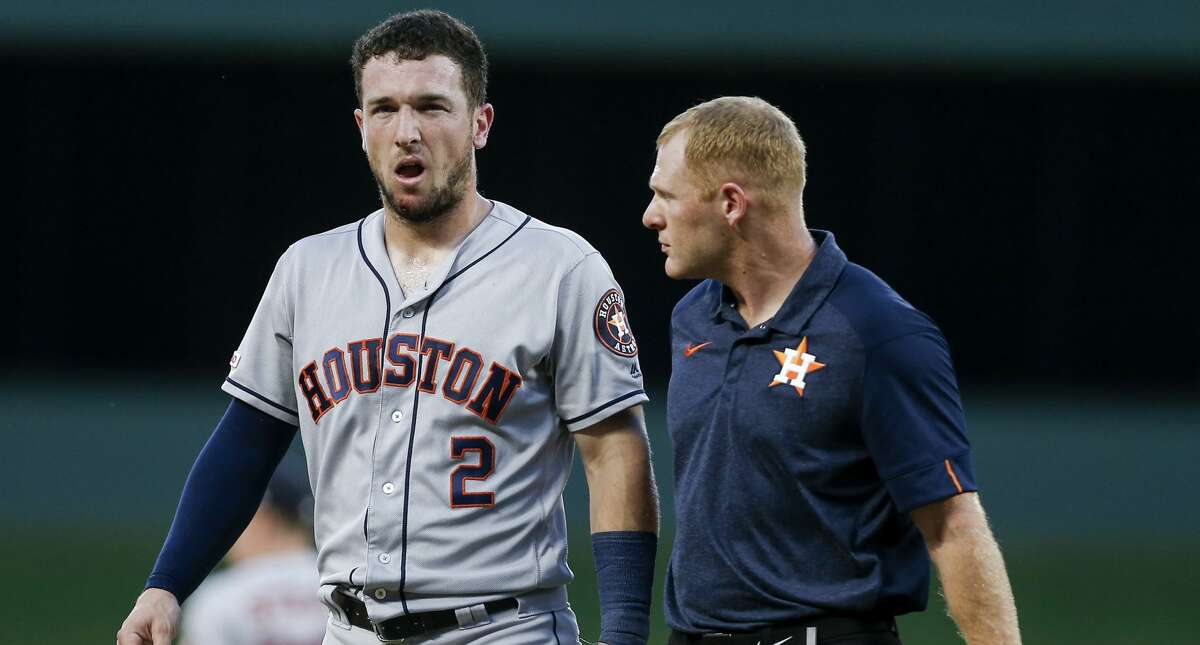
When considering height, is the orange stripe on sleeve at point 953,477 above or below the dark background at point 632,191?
below

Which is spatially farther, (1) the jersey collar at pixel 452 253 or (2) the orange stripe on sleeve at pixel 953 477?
(1) the jersey collar at pixel 452 253

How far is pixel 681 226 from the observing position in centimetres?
314

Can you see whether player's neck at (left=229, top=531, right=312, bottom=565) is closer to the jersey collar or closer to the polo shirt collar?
the jersey collar

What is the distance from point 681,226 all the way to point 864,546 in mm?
703

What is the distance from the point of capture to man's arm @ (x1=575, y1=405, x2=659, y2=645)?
10.2ft

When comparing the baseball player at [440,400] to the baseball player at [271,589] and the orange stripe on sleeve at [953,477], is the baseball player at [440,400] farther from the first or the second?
the baseball player at [271,589]

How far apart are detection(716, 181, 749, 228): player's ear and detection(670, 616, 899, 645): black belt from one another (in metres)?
0.75

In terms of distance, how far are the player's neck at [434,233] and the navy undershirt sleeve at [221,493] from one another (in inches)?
18.3

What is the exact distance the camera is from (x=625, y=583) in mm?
3105

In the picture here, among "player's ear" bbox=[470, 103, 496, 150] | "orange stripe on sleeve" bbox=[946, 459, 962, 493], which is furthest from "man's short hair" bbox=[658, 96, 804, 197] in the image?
"orange stripe on sleeve" bbox=[946, 459, 962, 493]

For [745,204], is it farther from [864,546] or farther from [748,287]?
[864,546]

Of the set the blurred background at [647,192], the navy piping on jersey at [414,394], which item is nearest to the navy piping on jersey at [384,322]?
the navy piping on jersey at [414,394]

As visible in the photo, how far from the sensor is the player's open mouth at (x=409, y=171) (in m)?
3.19

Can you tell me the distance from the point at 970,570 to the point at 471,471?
3.09ft
